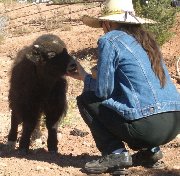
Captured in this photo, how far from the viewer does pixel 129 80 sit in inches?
183

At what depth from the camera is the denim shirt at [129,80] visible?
15.1 feet

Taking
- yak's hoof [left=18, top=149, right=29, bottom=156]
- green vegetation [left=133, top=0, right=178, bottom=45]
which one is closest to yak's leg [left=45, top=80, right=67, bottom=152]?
yak's hoof [left=18, top=149, right=29, bottom=156]

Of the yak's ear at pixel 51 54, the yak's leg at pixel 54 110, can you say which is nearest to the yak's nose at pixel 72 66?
the yak's ear at pixel 51 54

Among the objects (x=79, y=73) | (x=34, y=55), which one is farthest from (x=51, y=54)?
(x=79, y=73)

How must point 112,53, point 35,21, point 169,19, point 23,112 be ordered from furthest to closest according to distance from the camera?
point 35,21
point 169,19
point 23,112
point 112,53

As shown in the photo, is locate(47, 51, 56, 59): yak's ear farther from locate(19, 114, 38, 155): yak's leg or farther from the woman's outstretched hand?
locate(19, 114, 38, 155): yak's leg

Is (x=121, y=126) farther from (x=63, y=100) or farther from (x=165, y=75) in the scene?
(x=63, y=100)

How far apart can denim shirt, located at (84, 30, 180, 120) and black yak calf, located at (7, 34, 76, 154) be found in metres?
1.16

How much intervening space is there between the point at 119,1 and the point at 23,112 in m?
1.97

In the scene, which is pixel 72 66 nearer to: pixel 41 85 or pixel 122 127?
pixel 41 85

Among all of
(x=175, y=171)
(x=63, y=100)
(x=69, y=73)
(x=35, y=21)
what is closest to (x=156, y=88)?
(x=175, y=171)

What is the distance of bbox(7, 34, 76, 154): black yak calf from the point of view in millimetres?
5992

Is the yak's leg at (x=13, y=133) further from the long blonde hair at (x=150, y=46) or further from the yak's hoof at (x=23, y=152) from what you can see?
the long blonde hair at (x=150, y=46)

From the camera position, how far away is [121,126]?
184 inches
